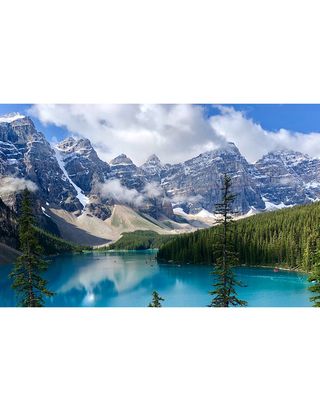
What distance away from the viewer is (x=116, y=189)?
131 m

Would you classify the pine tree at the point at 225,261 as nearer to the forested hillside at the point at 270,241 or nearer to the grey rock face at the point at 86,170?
the forested hillside at the point at 270,241

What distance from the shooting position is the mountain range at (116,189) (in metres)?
94.1

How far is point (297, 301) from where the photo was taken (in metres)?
16.3

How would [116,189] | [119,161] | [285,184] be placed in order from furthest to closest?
[116,189] → [285,184] → [119,161]

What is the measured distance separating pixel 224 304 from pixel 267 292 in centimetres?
1172

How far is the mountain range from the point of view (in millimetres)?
94062

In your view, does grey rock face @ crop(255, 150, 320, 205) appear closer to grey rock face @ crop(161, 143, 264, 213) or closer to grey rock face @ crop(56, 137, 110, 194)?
grey rock face @ crop(161, 143, 264, 213)

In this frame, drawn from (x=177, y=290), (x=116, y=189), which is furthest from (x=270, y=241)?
(x=116, y=189)

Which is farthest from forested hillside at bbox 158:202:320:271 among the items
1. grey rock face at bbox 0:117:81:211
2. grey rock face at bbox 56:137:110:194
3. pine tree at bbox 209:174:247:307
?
grey rock face at bbox 56:137:110:194

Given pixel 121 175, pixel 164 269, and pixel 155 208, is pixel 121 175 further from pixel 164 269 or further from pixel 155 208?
pixel 164 269

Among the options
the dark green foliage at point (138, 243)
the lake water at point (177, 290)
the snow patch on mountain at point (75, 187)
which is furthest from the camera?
the snow patch on mountain at point (75, 187)

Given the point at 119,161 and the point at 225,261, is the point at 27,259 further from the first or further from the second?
the point at 119,161

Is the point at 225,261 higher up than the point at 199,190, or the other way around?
the point at 199,190

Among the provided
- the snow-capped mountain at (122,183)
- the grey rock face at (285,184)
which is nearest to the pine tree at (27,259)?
the snow-capped mountain at (122,183)
